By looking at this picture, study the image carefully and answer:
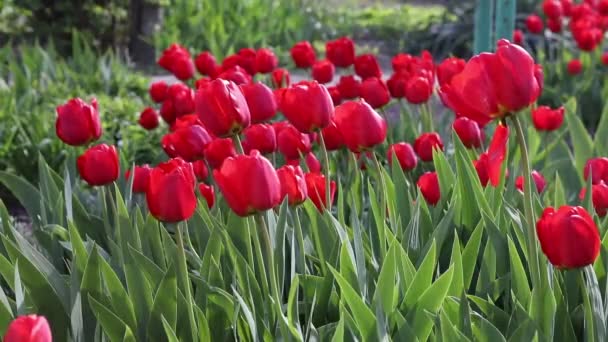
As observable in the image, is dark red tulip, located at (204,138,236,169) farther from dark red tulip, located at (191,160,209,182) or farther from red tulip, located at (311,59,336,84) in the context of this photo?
red tulip, located at (311,59,336,84)

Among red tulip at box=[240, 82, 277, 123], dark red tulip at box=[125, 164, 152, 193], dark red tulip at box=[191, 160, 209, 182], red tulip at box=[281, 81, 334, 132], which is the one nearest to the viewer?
red tulip at box=[281, 81, 334, 132]

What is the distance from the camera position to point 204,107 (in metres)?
1.87

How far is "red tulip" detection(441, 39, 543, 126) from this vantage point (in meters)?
1.60

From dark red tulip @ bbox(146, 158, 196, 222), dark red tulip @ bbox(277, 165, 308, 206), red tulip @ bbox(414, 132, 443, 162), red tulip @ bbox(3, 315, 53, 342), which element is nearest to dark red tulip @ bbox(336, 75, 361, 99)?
red tulip @ bbox(414, 132, 443, 162)

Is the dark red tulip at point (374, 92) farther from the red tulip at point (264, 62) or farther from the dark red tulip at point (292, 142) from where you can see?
the red tulip at point (264, 62)

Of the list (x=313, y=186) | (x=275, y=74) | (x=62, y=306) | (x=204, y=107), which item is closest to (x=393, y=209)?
(x=313, y=186)

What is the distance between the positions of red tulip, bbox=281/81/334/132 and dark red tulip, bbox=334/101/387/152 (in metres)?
0.03

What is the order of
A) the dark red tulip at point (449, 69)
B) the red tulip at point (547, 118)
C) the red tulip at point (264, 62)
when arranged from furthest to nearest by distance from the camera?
the red tulip at point (264, 62) < the red tulip at point (547, 118) < the dark red tulip at point (449, 69)

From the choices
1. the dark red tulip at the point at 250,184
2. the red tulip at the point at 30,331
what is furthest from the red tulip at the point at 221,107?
the red tulip at the point at 30,331

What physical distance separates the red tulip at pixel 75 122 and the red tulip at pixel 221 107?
1.72ft

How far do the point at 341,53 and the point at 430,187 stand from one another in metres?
1.18

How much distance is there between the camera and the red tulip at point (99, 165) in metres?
2.16

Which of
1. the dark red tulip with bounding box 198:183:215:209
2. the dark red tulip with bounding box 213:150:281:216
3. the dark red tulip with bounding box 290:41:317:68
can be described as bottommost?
the dark red tulip with bounding box 290:41:317:68

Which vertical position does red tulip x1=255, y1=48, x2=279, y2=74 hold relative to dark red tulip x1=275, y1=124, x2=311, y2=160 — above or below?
below
